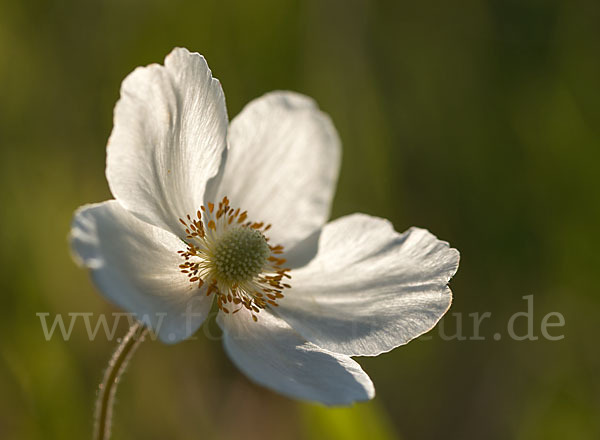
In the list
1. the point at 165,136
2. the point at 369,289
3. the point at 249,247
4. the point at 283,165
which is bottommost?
the point at 369,289

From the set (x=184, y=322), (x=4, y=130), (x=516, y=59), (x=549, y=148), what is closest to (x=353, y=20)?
(x=516, y=59)

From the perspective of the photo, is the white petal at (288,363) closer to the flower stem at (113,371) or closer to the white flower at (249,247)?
the white flower at (249,247)

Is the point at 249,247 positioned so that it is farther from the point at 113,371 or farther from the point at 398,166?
the point at 398,166

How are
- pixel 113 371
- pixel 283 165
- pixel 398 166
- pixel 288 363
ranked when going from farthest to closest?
pixel 398 166
pixel 283 165
pixel 288 363
pixel 113 371

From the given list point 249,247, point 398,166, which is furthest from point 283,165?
point 398,166

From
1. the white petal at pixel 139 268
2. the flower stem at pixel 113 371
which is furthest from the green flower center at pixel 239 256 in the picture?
the flower stem at pixel 113 371

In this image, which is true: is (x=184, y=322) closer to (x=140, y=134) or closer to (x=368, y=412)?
(x=140, y=134)
